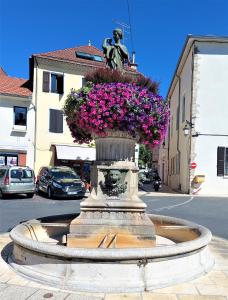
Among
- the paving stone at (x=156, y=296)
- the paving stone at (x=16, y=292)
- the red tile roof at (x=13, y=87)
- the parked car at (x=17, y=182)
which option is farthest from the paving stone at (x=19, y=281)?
the red tile roof at (x=13, y=87)

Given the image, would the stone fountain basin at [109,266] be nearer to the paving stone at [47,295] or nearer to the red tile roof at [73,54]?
the paving stone at [47,295]

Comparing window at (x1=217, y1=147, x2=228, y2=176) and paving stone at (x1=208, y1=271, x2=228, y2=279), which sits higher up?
window at (x1=217, y1=147, x2=228, y2=176)

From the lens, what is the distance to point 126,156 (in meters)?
5.55

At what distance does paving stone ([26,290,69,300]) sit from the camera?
12.2 feet

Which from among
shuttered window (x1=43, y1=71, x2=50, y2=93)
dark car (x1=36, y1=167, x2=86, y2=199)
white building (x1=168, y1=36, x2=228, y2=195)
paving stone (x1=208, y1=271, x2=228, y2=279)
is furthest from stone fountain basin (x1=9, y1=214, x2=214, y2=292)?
shuttered window (x1=43, y1=71, x2=50, y2=93)

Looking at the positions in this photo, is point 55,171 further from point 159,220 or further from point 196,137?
point 159,220

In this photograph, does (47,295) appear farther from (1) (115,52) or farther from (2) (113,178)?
(1) (115,52)

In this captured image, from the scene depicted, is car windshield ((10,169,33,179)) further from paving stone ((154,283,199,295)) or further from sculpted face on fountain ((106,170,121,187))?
paving stone ((154,283,199,295))

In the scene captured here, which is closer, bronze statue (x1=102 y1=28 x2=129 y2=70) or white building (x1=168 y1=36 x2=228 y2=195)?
bronze statue (x1=102 y1=28 x2=129 y2=70)

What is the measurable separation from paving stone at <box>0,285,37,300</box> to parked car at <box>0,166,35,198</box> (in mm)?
13723

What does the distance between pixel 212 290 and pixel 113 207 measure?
1.86 meters

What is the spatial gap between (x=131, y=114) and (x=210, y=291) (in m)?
2.48

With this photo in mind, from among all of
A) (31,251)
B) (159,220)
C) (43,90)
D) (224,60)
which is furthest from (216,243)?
(43,90)

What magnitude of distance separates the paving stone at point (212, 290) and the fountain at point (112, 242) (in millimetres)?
253
